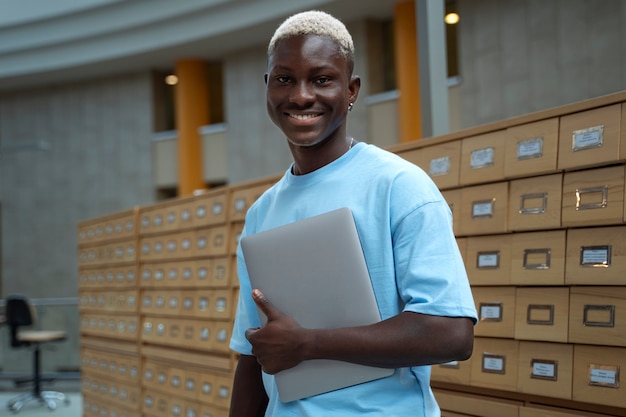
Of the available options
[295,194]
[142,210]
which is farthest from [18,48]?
[295,194]

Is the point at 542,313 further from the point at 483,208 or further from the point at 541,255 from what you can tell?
the point at 483,208

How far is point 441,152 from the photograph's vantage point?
10.6 feet

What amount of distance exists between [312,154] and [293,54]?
198 millimetres

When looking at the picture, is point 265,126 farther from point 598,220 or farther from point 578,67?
point 598,220

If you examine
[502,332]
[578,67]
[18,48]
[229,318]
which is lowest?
[229,318]

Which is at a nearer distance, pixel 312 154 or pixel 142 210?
pixel 312 154

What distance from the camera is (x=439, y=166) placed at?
3.21 metres

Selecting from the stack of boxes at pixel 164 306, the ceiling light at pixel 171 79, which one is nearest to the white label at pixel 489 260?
the stack of boxes at pixel 164 306

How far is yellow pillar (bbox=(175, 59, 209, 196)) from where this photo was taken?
1620 centimetres

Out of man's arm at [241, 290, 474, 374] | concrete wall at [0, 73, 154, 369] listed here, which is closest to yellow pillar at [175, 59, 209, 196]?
concrete wall at [0, 73, 154, 369]

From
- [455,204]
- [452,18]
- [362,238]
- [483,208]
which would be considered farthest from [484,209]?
[452,18]

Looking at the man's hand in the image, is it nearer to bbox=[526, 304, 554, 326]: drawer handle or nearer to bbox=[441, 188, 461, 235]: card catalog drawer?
bbox=[526, 304, 554, 326]: drawer handle

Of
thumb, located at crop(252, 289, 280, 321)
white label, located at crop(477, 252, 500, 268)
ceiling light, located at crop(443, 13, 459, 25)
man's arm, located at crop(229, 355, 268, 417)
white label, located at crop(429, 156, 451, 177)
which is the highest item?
ceiling light, located at crop(443, 13, 459, 25)

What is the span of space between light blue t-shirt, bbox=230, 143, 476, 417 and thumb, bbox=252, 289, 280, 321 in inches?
6.5
